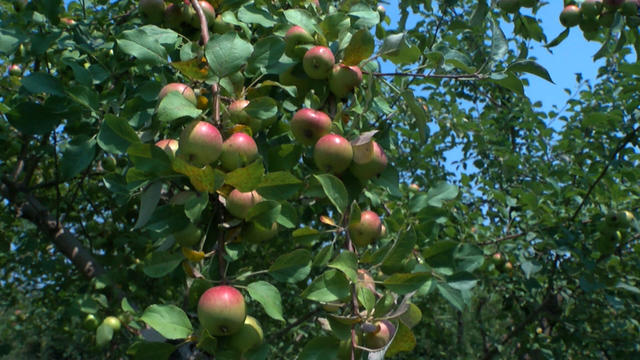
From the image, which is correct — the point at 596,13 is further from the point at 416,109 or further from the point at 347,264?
the point at 347,264

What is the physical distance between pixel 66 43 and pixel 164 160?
1016mm

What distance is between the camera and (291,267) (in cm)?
98

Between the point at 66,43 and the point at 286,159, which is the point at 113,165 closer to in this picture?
the point at 66,43

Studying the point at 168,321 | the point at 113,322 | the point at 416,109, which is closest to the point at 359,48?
the point at 416,109

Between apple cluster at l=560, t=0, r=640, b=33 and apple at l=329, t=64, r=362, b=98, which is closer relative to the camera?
apple at l=329, t=64, r=362, b=98

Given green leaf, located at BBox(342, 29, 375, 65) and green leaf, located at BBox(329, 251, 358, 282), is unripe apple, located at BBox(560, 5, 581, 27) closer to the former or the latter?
green leaf, located at BBox(342, 29, 375, 65)

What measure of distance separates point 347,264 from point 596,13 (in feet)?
5.13

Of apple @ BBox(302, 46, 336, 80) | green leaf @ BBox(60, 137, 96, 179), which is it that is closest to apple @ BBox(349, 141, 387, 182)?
apple @ BBox(302, 46, 336, 80)

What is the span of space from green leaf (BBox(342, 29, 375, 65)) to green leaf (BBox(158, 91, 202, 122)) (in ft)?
1.50

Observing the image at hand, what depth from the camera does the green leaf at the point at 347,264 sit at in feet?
2.94

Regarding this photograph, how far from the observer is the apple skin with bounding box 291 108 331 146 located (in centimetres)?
111

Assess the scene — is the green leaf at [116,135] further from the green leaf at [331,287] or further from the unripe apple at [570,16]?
the unripe apple at [570,16]

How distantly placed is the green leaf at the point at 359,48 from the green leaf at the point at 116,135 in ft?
1.91

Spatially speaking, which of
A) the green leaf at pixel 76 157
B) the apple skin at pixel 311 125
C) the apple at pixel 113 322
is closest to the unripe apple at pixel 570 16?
the apple skin at pixel 311 125
